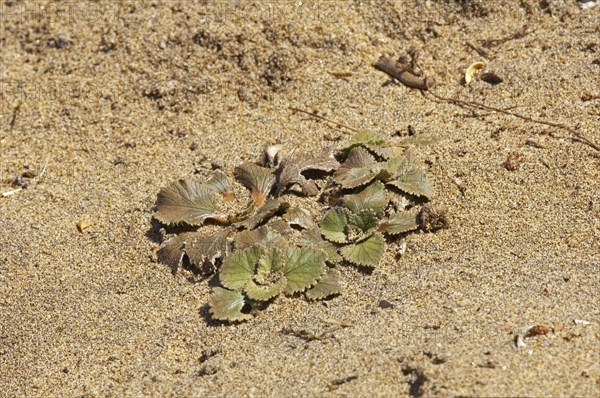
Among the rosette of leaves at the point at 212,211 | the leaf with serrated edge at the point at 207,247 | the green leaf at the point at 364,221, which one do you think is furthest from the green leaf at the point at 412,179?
the leaf with serrated edge at the point at 207,247

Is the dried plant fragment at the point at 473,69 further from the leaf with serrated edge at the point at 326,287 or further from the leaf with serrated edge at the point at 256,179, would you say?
the leaf with serrated edge at the point at 326,287

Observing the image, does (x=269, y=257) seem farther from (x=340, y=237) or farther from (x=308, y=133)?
(x=308, y=133)

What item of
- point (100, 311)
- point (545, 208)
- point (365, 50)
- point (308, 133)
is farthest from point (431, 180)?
point (100, 311)

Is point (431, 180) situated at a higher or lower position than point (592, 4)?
lower

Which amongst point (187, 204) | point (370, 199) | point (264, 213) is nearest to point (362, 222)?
point (370, 199)

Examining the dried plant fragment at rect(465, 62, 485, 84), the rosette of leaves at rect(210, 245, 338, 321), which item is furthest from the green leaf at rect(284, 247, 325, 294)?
the dried plant fragment at rect(465, 62, 485, 84)

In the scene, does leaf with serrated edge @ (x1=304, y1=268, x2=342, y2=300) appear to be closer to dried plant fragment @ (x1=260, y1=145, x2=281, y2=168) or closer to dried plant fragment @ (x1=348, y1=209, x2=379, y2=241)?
dried plant fragment @ (x1=348, y1=209, x2=379, y2=241)

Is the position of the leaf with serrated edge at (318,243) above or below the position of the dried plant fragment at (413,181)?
below
